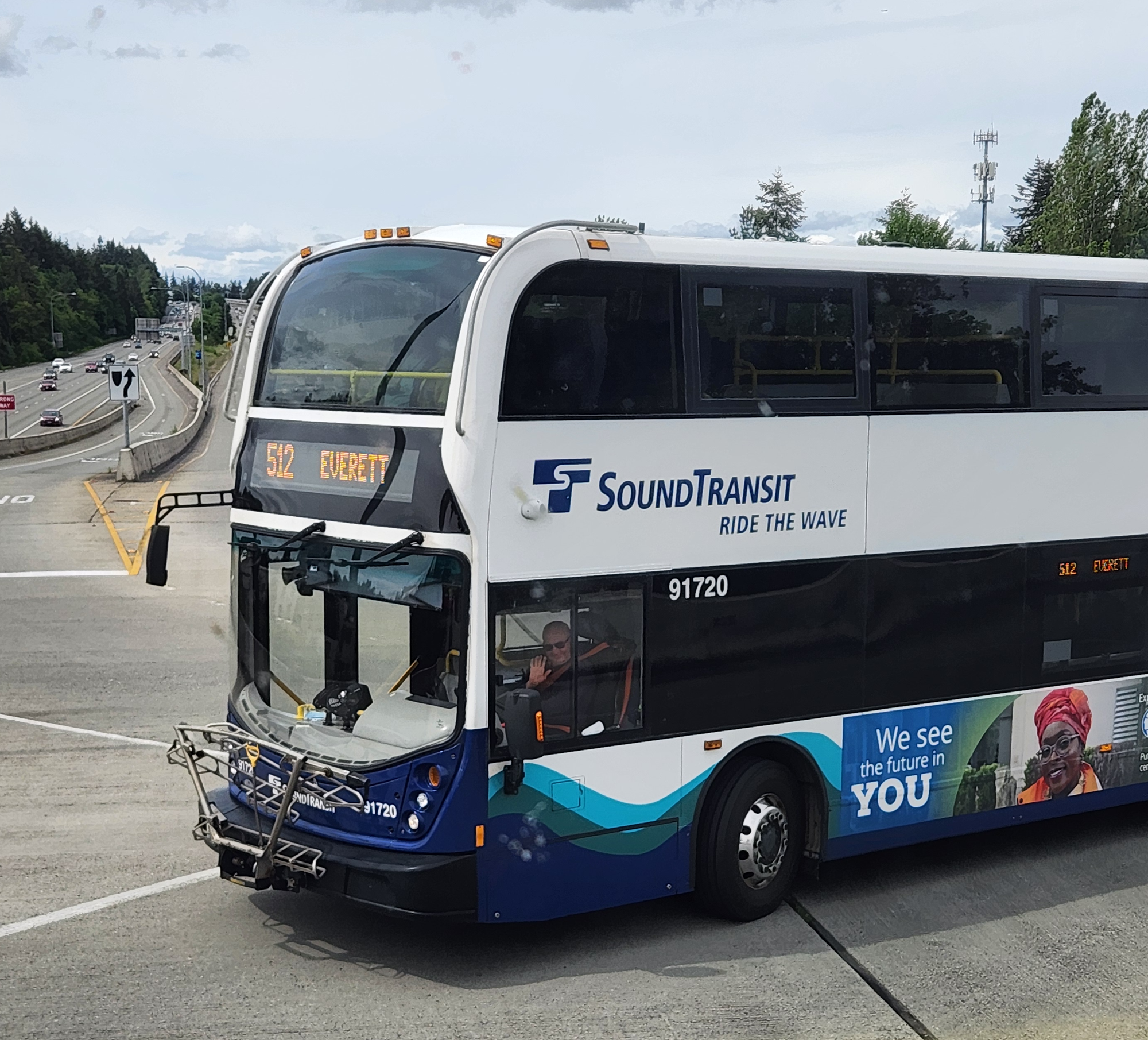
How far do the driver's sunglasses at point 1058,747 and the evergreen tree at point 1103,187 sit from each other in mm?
49723

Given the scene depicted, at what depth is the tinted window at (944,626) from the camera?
29.5 feet

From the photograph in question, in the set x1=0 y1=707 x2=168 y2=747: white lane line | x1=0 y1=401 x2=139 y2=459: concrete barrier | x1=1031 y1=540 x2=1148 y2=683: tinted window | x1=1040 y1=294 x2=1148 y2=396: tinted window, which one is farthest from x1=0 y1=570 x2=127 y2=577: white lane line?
x1=0 y1=401 x2=139 y2=459: concrete barrier

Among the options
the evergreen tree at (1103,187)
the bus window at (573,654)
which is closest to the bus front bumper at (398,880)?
the bus window at (573,654)

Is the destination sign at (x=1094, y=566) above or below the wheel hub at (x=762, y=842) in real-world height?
above

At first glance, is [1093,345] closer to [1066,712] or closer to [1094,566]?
[1094,566]

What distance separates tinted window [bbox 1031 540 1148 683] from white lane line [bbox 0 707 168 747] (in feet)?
25.7

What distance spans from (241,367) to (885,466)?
4.19 metres

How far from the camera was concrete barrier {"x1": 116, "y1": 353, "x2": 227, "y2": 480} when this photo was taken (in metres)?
43.8

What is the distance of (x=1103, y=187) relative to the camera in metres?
56.3

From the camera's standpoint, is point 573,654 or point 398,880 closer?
point 398,880

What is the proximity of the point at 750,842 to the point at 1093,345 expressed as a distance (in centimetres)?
438

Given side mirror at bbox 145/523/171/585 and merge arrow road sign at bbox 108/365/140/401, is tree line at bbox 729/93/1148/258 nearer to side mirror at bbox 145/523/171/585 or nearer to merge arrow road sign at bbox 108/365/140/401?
merge arrow road sign at bbox 108/365/140/401

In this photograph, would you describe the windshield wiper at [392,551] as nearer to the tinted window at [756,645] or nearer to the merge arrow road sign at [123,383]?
the tinted window at [756,645]

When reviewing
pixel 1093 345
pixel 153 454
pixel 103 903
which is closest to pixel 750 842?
pixel 103 903
